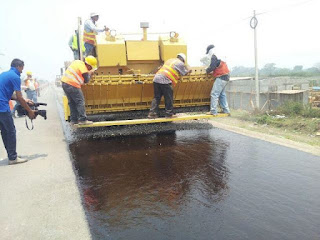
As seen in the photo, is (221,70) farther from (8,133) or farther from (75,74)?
(8,133)

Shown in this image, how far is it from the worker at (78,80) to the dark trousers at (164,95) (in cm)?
143

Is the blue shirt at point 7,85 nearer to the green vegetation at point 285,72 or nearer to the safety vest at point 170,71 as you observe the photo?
the safety vest at point 170,71

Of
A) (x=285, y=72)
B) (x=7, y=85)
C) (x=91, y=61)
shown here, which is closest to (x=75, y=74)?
(x=91, y=61)

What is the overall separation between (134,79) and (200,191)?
3.46 metres

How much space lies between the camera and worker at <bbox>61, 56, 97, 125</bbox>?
555cm

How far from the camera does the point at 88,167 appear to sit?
183 inches

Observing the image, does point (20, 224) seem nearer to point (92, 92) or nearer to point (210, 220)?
point (210, 220)

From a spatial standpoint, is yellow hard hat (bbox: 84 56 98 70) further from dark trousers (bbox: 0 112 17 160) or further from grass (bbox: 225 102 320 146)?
grass (bbox: 225 102 320 146)

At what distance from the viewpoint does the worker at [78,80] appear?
5.55 m

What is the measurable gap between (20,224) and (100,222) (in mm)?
799

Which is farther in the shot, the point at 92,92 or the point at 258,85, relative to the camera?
the point at 258,85

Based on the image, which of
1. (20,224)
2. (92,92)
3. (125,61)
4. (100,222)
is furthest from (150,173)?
(125,61)

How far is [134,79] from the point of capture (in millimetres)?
6320

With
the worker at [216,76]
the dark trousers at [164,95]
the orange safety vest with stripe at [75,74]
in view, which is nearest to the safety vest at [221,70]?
the worker at [216,76]
